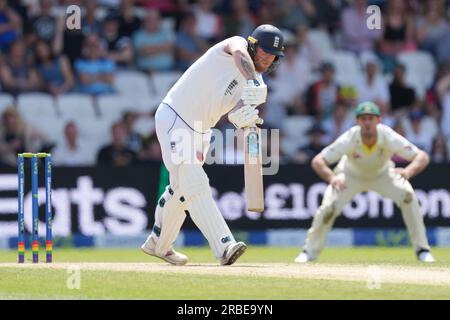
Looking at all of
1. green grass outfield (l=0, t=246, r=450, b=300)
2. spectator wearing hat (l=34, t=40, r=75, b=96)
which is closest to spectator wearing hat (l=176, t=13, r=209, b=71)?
spectator wearing hat (l=34, t=40, r=75, b=96)

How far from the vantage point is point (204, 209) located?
8.27 m

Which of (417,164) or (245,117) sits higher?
(245,117)

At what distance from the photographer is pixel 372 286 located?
290 inches

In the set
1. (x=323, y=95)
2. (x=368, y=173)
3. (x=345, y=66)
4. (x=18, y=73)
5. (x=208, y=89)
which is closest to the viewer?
(x=208, y=89)

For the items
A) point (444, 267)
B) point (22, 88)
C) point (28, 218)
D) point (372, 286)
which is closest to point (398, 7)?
point (22, 88)

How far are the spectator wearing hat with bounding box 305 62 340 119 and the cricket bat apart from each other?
23.4 feet

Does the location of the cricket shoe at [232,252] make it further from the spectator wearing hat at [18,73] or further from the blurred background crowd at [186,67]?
the spectator wearing hat at [18,73]

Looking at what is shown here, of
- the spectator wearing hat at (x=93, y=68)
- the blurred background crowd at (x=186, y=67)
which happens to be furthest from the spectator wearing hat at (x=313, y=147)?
the spectator wearing hat at (x=93, y=68)

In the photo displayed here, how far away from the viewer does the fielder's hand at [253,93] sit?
8.11 m

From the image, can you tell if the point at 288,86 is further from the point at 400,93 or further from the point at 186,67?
the point at 400,93

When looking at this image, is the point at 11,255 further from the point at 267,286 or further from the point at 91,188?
the point at 267,286

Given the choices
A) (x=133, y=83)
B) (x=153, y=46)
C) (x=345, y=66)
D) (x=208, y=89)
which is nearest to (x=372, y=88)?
(x=345, y=66)

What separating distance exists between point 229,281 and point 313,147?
715 centimetres

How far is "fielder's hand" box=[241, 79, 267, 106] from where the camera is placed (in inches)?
319
